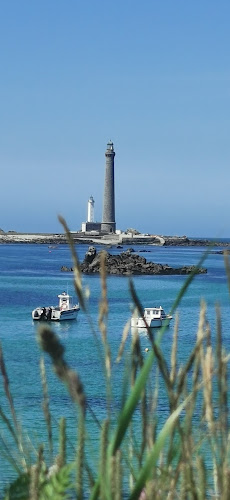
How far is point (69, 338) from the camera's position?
27.2 meters

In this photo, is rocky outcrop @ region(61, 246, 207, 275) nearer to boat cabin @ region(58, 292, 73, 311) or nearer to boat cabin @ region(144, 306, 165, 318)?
boat cabin @ region(58, 292, 73, 311)

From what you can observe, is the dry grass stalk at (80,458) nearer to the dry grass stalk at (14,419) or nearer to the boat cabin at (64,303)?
the dry grass stalk at (14,419)

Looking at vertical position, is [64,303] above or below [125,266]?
below

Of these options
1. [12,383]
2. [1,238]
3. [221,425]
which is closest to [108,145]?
[1,238]

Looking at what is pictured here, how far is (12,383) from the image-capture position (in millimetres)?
17734

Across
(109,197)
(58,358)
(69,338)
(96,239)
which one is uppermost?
(109,197)

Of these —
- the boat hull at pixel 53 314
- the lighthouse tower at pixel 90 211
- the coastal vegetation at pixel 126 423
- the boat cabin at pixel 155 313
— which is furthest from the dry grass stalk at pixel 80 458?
the lighthouse tower at pixel 90 211

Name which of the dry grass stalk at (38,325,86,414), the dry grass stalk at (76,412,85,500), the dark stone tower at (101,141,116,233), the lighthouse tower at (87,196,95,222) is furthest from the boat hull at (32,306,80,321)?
the lighthouse tower at (87,196,95,222)

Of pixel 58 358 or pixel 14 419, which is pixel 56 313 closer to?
pixel 14 419

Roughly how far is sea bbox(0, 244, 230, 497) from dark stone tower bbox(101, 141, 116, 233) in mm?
35157

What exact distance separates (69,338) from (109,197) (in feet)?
251

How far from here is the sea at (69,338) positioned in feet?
30.7

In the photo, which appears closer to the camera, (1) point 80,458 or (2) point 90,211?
(1) point 80,458

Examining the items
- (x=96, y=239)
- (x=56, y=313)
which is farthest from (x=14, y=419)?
(x=96, y=239)
